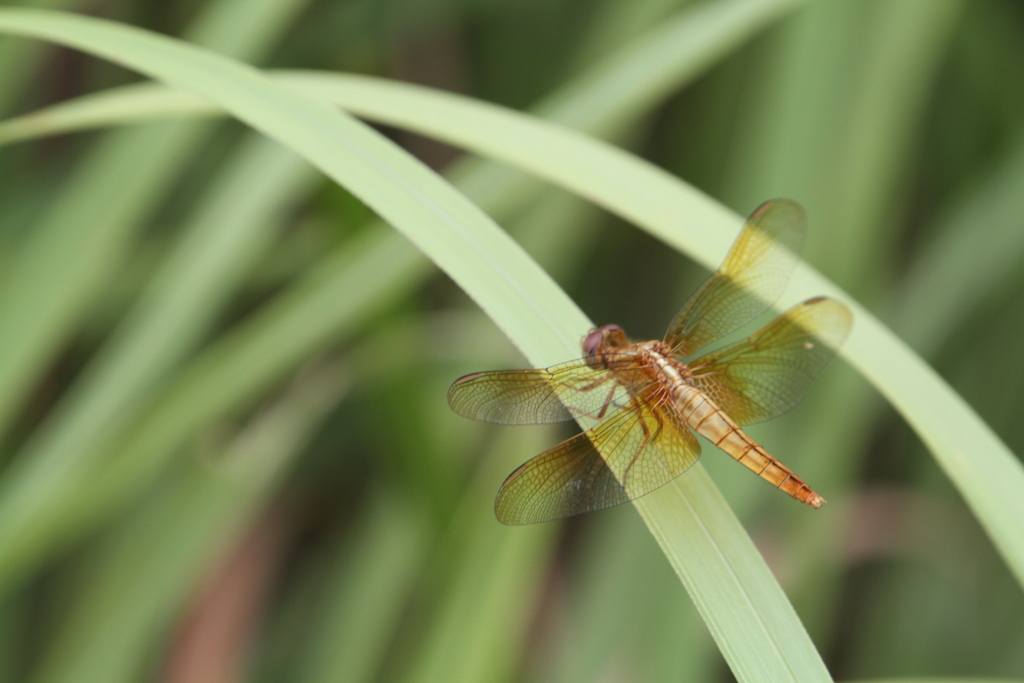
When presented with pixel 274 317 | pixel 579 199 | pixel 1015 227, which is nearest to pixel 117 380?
pixel 274 317

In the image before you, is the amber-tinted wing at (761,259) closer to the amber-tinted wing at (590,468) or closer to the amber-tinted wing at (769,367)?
the amber-tinted wing at (769,367)

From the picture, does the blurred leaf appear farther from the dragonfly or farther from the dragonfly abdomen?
the dragonfly abdomen

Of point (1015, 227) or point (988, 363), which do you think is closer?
point (1015, 227)

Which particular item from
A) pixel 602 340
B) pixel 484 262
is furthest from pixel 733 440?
pixel 484 262

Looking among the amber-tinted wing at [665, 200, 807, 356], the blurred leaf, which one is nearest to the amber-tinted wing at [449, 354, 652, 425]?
the blurred leaf

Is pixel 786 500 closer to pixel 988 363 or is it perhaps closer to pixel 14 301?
pixel 988 363

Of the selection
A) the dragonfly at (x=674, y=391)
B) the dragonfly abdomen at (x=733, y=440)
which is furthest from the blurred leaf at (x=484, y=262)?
the dragonfly abdomen at (x=733, y=440)

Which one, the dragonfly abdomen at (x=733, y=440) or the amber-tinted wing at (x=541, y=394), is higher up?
the amber-tinted wing at (x=541, y=394)
